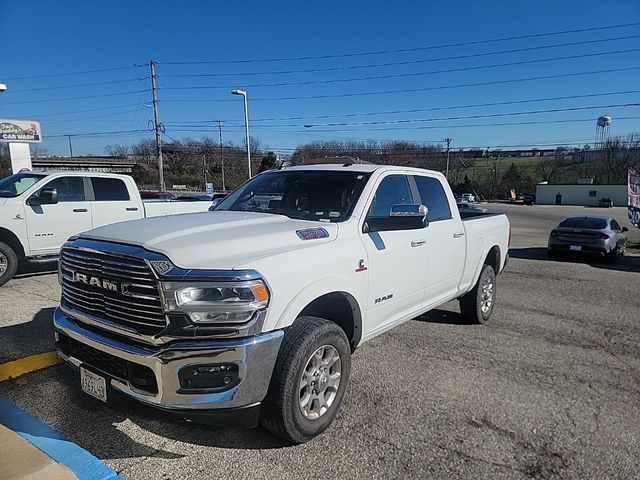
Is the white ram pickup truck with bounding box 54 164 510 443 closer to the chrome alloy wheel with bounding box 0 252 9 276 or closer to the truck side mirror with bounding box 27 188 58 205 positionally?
the truck side mirror with bounding box 27 188 58 205

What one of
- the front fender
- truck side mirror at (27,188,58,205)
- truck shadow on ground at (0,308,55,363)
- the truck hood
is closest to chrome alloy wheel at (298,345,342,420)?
the front fender

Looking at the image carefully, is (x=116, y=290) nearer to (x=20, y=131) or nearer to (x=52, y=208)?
(x=52, y=208)

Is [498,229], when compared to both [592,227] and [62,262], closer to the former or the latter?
[62,262]

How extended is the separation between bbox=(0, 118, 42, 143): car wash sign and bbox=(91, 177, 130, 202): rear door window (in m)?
20.3

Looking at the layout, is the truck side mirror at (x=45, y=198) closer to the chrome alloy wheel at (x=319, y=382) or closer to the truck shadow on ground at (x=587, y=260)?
the chrome alloy wheel at (x=319, y=382)

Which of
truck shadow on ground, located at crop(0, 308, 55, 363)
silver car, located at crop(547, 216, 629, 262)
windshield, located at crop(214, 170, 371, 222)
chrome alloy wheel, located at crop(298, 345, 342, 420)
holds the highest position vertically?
windshield, located at crop(214, 170, 371, 222)

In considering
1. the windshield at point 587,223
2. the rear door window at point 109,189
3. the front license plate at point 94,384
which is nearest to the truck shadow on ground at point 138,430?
the front license plate at point 94,384

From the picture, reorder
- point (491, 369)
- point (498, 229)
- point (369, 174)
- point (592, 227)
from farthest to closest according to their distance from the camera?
point (592, 227)
point (498, 229)
point (491, 369)
point (369, 174)

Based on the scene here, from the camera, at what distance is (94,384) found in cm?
281

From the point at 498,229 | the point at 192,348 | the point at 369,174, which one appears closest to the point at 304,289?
the point at 192,348

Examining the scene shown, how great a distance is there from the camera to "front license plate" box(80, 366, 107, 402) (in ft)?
8.98

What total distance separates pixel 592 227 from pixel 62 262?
14393 millimetres

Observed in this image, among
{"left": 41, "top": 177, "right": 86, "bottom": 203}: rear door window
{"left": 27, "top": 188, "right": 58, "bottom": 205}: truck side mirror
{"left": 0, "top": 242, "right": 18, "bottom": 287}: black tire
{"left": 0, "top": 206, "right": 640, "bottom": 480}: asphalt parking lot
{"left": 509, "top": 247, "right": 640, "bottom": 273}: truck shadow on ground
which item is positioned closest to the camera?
{"left": 0, "top": 206, "right": 640, "bottom": 480}: asphalt parking lot

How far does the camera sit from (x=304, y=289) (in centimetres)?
290
